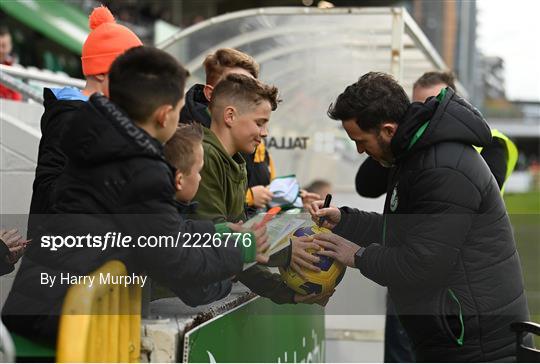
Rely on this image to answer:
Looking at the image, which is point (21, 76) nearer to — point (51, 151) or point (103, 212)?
point (51, 151)

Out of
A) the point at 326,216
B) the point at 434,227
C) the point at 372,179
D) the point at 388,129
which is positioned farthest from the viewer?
the point at 372,179

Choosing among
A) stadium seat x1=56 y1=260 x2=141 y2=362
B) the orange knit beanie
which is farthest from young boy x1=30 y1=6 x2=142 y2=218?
stadium seat x1=56 y1=260 x2=141 y2=362

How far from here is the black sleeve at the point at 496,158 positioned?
16.0ft

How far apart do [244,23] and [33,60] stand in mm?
10632

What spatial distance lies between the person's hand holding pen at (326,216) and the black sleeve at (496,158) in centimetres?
122

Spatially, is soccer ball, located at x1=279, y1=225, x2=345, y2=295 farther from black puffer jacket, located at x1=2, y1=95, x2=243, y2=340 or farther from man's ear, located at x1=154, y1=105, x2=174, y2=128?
man's ear, located at x1=154, y1=105, x2=174, y2=128

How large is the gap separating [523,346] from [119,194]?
1780mm

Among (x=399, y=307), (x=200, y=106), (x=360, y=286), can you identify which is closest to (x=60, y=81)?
(x=200, y=106)

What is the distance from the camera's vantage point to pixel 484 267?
347 centimetres

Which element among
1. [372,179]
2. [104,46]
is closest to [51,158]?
[104,46]

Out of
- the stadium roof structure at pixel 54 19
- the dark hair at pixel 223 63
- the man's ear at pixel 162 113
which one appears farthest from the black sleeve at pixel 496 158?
the stadium roof structure at pixel 54 19

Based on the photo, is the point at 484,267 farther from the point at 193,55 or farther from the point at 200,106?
the point at 193,55

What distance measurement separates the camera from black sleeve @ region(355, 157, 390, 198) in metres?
5.50

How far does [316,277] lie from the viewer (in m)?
3.73
